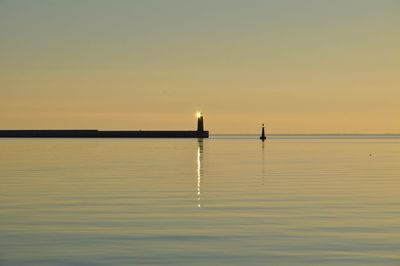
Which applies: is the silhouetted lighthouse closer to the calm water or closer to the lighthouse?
the lighthouse

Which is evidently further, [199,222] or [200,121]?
[200,121]

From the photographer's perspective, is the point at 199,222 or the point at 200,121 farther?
the point at 200,121

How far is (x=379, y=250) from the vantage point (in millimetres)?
16594

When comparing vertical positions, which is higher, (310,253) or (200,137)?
(200,137)

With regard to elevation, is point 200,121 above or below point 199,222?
above

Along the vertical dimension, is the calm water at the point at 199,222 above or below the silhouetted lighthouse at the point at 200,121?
below

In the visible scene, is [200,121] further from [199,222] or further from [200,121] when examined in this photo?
[199,222]

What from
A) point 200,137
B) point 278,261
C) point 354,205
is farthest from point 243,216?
point 200,137

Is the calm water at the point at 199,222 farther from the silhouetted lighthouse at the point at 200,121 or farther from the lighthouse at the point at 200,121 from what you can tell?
the silhouetted lighthouse at the point at 200,121

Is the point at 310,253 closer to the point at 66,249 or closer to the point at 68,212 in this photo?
the point at 66,249

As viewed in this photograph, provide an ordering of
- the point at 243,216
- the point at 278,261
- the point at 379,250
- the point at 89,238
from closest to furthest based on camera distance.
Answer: the point at 278,261 < the point at 379,250 < the point at 89,238 < the point at 243,216

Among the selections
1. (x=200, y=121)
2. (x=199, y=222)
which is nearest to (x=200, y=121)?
(x=200, y=121)

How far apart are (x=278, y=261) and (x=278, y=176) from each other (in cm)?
2679

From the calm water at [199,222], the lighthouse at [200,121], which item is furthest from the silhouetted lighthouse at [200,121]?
the calm water at [199,222]
